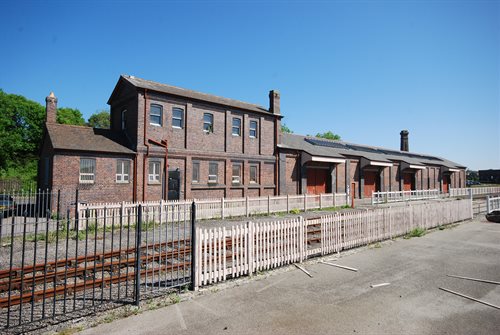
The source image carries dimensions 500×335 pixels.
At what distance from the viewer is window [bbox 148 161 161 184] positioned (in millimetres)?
19938

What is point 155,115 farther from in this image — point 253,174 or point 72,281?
point 72,281

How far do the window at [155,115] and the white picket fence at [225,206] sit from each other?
240 inches

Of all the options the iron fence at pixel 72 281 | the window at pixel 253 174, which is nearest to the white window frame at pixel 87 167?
the iron fence at pixel 72 281

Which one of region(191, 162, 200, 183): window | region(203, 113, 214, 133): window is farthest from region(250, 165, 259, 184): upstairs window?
region(191, 162, 200, 183): window

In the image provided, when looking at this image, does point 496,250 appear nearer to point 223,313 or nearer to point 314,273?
point 314,273

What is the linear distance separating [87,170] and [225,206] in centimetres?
885

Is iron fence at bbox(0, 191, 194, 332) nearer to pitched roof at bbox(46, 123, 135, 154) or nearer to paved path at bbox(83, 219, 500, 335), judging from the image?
paved path at bbox(83, 219, 500, 335)

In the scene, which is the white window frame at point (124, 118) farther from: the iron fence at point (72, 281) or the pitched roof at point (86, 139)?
the iron fence at point (72, 281)

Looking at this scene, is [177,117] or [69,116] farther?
[69,116]

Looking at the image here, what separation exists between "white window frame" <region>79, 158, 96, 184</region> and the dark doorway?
4737mm

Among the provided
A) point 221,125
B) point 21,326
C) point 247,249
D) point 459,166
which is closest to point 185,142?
point 221,125

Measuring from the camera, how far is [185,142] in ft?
70.5

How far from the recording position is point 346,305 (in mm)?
5832

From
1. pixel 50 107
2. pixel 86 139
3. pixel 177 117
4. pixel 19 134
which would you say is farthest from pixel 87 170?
pixel 19 134
